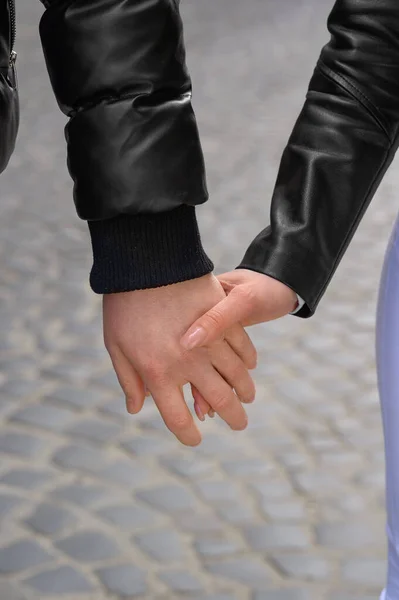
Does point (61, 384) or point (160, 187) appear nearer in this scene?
point (160, 187)

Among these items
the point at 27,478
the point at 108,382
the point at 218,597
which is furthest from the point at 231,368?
the point at 108,382

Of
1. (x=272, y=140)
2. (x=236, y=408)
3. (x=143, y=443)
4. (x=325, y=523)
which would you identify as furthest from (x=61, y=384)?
(x=272, y=140)

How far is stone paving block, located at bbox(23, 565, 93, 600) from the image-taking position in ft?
7.79

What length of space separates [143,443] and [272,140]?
9.84 feet

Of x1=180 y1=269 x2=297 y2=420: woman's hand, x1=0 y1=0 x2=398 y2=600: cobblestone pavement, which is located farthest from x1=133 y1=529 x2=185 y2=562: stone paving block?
x1=180 y1=269 x2=297 y2=420: woman's hand

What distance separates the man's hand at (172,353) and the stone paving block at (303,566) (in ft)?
3.19

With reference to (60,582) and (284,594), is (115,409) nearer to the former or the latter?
(60,582)

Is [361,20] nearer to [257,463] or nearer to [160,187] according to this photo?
[160,187]

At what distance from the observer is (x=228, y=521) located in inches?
103

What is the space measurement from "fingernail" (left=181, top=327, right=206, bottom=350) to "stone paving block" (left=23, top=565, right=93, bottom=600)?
1122 millimetres

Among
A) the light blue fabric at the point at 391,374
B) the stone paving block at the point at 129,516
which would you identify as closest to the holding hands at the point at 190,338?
the light blue fabric at the point at 391,374

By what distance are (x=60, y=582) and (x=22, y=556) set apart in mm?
142

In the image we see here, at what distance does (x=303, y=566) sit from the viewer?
8.00 ft

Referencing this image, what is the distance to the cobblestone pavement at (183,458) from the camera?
2.43 meters
